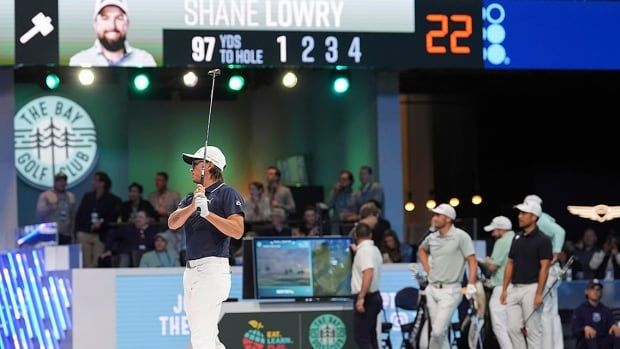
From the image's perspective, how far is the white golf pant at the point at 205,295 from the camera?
34.6 ft

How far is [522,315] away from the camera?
14.8 m

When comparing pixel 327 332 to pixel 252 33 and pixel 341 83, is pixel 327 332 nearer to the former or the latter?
pixel 252 33

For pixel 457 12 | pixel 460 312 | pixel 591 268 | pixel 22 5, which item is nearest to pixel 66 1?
pixel 22 5

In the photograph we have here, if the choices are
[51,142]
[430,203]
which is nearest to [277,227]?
[430,203]

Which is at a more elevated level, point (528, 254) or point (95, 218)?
point (95, 218)

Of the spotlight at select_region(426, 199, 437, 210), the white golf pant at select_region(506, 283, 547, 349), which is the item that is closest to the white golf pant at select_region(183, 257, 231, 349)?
the white golf pant at select_region(506, 283, 547, 349)

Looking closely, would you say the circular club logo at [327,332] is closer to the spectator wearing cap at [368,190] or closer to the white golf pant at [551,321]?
the white golf pant at [551,321]

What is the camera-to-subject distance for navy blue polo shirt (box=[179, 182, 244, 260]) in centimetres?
1061

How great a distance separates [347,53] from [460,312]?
→ 3.79 meters

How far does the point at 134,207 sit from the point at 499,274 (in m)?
6.51

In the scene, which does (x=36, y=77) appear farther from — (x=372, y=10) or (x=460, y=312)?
(x=460, y=312)

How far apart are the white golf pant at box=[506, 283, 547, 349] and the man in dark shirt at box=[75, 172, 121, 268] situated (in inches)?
250

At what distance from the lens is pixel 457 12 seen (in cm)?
1767

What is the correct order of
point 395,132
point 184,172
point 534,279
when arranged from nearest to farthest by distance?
point 534,279, point 395,132, point 184,172
